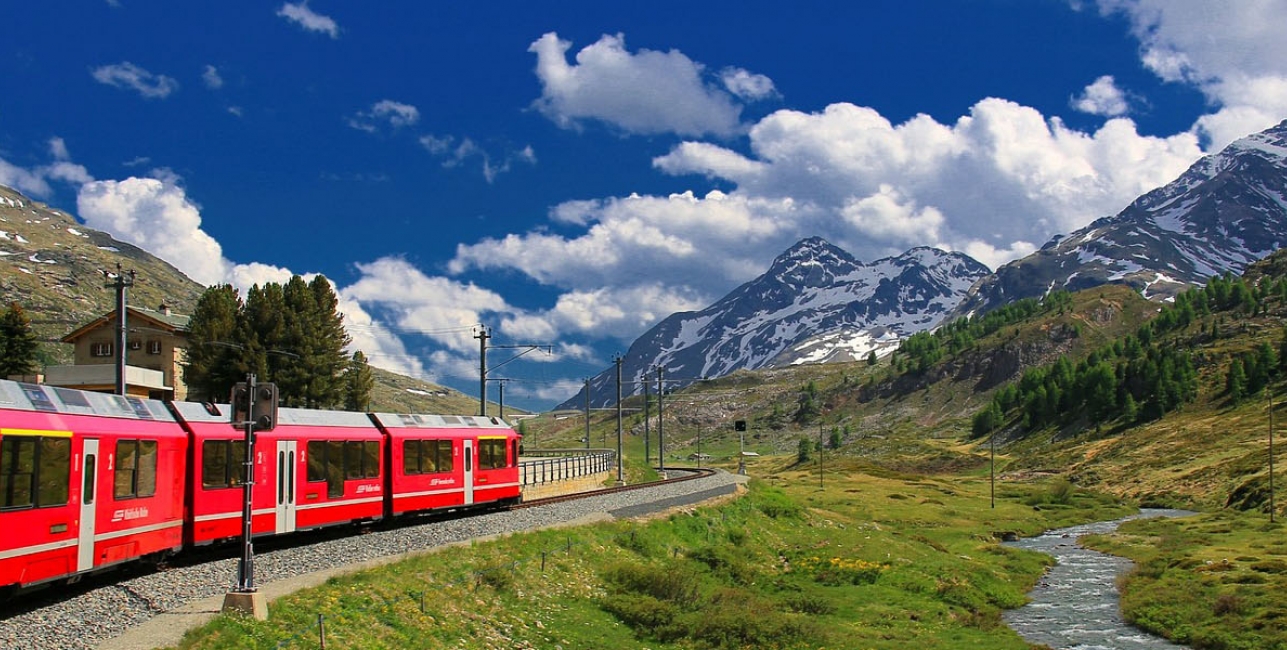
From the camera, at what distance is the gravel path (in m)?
18.7

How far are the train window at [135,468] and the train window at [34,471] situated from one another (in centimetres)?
220

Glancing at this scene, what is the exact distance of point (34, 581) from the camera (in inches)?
797

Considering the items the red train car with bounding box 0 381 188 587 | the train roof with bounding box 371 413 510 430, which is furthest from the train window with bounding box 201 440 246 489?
the train roof with bounding box 371 413 510 430

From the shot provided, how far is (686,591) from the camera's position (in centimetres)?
3853

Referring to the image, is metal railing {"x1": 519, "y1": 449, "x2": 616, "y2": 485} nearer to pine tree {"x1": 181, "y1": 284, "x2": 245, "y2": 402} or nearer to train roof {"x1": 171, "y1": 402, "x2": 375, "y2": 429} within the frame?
pine tree {"x1": 181, "y1": 284, "x2": 245, "y2": 402}

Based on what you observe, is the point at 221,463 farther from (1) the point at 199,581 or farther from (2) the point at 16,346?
(2) the point at 16,346

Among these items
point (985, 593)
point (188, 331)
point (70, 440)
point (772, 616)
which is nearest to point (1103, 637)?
point (985, 593)

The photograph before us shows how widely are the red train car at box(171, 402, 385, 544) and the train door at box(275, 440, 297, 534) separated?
Answer: 0.03 meters

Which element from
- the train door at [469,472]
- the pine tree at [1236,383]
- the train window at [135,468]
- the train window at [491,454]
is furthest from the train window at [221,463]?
the pine tree at [1236,383]

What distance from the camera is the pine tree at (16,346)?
7512 centimetres

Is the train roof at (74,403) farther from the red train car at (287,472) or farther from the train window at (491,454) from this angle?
the train window at (491,454)

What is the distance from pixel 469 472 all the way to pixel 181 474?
666 inches

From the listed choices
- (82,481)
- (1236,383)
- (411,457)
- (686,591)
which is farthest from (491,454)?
(1236,383)

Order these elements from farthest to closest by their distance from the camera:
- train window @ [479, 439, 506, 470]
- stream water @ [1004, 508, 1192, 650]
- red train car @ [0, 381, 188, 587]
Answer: train window @ [479, 439, 506, 470] → stream water @ [1004, 508, 1192, 650] → red train car @ [0, 381, 188, 587]
